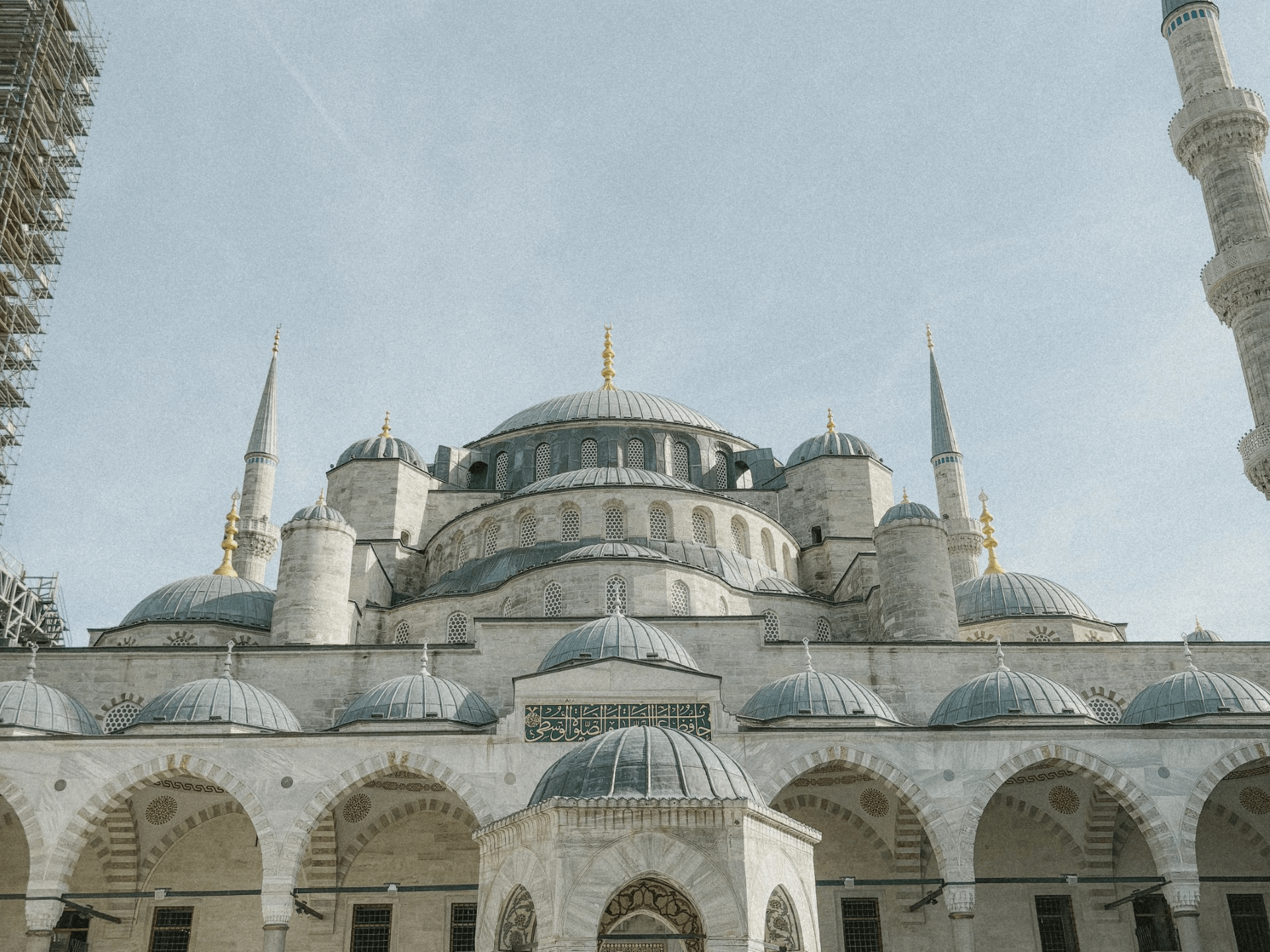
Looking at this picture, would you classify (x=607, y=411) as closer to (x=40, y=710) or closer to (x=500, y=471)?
(x=500, y=471)

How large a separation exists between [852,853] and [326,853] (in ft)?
24.6

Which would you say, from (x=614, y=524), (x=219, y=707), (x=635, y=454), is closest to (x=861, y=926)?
(x=614, y=524)

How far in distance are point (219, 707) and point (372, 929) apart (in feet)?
12.9

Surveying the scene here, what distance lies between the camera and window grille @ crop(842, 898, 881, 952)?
16812mm

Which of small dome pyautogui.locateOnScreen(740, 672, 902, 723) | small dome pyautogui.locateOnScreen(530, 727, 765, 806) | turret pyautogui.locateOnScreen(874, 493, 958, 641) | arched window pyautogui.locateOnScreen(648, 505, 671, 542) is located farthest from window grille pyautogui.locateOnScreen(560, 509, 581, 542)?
small dome pyautogui.locateOnScreen(530, 727, 765, 806)

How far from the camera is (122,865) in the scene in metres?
16.9

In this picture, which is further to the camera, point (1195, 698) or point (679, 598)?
point (679, 598)

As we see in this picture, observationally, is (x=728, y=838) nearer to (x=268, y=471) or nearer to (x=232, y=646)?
(x=232, y=646)

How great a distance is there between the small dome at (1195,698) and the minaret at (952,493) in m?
8.30

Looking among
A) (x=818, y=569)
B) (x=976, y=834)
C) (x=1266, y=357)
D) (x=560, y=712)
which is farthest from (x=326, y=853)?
(x=1266, y=357)

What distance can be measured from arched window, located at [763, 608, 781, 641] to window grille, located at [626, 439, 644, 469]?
616 cm

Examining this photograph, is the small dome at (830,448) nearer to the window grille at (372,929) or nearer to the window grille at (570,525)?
the window grille at (570,525)

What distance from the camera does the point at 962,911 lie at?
14531mm

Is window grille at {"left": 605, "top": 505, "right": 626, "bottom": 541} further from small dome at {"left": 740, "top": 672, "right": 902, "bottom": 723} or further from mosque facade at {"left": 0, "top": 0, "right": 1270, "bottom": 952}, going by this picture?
small dome at {"left": 740, "top": 672, "right": 902, "bottom": 723}
